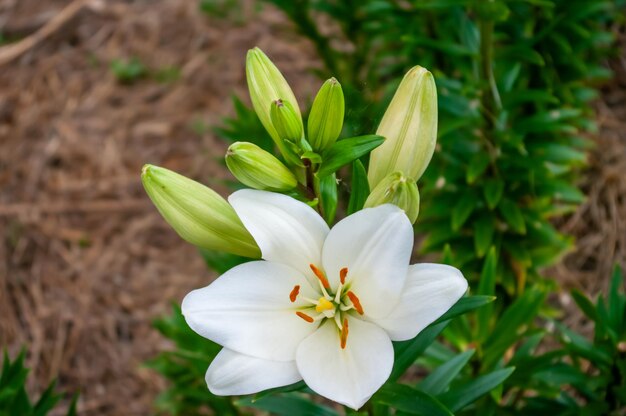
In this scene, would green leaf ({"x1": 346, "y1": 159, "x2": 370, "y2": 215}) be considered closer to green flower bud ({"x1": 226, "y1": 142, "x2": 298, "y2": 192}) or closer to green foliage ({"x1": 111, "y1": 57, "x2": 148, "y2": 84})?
green flower bud ({"x1": 226, "y1": 142, "x2": 298, "y2": 192})

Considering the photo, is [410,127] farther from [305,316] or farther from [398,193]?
[305,316]

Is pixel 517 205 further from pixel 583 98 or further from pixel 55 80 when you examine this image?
pixel 55 80

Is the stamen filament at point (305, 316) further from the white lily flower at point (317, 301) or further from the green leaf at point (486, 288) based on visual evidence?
the green leaf at point (486, 288)

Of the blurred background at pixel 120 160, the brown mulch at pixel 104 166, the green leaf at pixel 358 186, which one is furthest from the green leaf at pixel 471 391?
the brown mulch at pixel 104 166

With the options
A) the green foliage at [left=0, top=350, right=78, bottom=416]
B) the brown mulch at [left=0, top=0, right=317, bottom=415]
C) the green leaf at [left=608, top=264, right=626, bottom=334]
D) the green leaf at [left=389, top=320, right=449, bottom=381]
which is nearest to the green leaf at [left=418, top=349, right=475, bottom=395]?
the green leaf at [left=389, top=320, right=449, bottom=381]

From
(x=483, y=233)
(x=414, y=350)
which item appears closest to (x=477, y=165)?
(x=483, y=233)

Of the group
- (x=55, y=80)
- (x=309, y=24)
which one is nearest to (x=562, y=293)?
(x=309, y=24)
